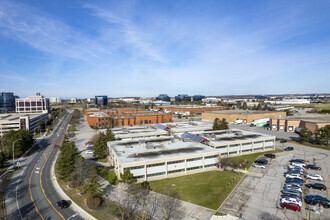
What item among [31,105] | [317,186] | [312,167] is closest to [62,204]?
[317,186]

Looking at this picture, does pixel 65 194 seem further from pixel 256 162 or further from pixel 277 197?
pixel 256 162

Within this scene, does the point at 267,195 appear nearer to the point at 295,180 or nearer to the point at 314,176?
the point at 295,180

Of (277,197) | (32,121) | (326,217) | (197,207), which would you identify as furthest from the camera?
(32,121)

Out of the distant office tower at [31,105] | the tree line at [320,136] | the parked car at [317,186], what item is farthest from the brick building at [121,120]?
the parked car at [317,186]

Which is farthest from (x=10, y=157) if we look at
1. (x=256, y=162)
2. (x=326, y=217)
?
(x=326, y=217)

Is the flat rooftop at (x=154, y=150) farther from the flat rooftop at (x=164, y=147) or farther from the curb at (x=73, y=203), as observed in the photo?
the curb at (x=73, y=203)

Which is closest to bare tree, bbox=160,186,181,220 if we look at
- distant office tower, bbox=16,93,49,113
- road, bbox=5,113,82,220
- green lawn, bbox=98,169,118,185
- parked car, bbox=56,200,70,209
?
road, bbox=5,113,82,220

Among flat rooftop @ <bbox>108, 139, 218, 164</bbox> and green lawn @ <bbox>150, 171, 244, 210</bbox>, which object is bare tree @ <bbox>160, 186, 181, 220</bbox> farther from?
flat rooftop @ <bbox>108, 139, 218, 164</bbox>
